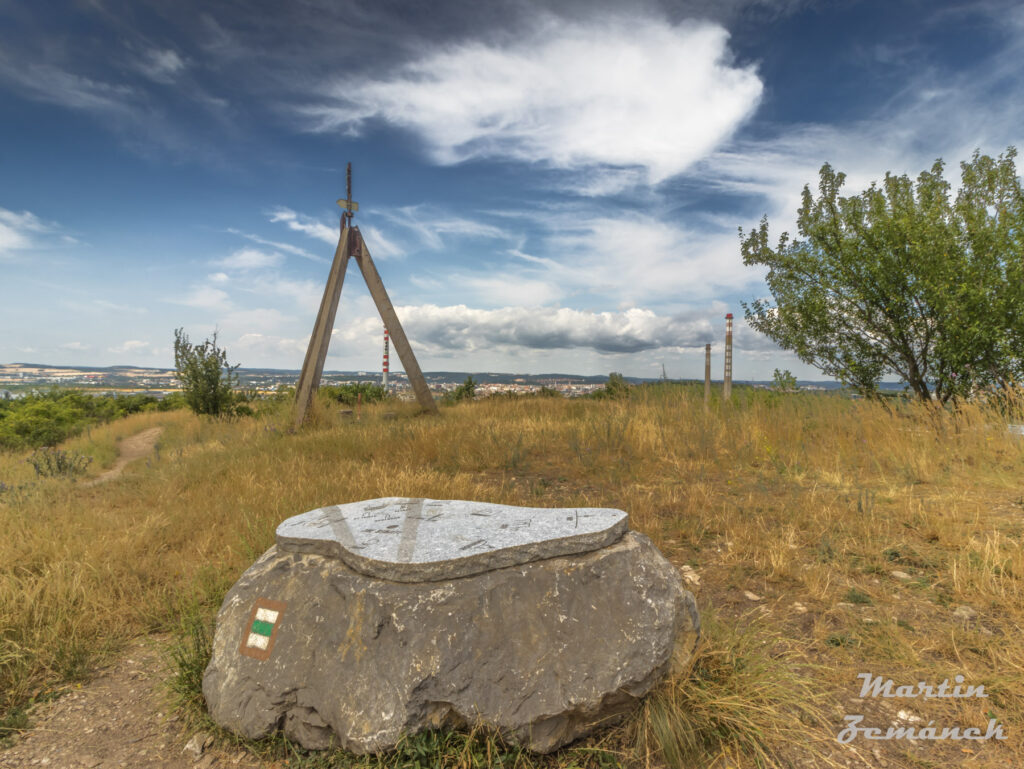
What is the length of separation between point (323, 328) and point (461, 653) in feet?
27.9

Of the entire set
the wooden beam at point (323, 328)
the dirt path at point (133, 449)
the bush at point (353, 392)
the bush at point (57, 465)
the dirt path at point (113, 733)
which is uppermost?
the wooden beam at point (323, 328)

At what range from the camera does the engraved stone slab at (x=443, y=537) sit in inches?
88.4

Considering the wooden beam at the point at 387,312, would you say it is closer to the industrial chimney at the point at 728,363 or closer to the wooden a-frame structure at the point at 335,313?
the wooden a-frame structure at the point at 335,313

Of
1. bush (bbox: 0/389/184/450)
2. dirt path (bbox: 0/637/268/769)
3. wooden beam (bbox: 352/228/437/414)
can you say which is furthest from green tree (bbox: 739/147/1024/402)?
bush (bbox: 0/389/184/450)

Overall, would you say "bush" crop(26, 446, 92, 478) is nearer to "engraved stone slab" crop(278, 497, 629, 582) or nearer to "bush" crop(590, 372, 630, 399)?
"engraved stone slab" crop(278, 497, 629, 582)

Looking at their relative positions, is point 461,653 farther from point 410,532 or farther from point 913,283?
point 913,283

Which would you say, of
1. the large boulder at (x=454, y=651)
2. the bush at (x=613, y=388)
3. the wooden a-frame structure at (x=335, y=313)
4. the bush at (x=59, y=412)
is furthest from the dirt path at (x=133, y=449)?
the bush at (x=613, y=388)

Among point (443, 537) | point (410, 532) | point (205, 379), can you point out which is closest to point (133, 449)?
point (205, 379)

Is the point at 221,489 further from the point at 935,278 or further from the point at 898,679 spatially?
the point at 935,278

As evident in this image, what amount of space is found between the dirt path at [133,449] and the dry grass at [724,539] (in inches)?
22.3

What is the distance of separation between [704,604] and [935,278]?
7.06 meters

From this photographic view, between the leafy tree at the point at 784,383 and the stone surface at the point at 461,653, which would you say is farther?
the leafy tree at the point at 784,383

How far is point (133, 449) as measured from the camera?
35.4 feet

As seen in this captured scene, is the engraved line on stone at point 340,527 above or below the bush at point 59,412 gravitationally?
above
